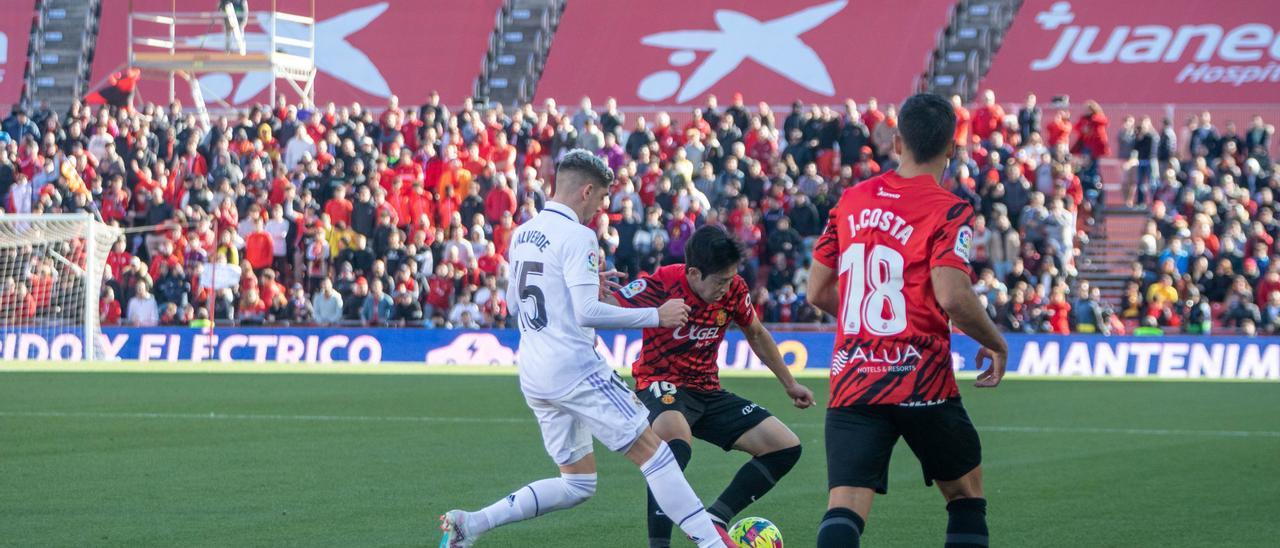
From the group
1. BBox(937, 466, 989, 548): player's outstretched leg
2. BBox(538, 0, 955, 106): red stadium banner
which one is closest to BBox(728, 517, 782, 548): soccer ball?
BBox(937, 466, 989, 548): player's outstretched leg

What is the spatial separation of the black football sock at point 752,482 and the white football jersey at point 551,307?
1.18 meters

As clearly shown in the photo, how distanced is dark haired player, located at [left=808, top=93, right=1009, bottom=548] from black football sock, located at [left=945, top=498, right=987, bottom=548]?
184mm

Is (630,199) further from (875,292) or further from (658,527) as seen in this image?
(875,292)

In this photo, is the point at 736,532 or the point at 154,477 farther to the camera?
the point at 154,477

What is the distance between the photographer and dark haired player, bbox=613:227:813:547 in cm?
774

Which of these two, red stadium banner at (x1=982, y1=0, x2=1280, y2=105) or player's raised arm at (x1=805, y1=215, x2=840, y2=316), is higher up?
red stadium banner at (x1=982, y1=0, x2=1280, y2=105)

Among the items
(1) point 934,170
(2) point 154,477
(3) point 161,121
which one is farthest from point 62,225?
(1) point 934,170

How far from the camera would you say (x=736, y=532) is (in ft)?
25.3

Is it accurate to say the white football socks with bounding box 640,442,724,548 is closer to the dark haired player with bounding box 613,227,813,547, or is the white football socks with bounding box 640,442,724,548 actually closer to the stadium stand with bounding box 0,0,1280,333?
the dark haired player with bounding box 613,227,813,547

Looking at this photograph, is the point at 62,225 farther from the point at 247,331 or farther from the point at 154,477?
the point at 154,477

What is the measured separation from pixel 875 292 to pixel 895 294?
0.07 m

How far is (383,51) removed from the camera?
3859 cm

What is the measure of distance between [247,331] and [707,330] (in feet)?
65.8

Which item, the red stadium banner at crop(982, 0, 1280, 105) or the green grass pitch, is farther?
the red stadium banner at crop(982, 0, 1280, 105)
